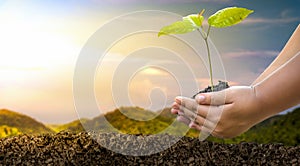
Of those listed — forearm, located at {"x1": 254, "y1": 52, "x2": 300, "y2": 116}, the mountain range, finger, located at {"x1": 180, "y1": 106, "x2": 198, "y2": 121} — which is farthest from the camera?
the mountain range

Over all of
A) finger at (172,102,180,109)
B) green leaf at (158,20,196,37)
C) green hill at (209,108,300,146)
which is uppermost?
green leaf at (158,20,196,37)

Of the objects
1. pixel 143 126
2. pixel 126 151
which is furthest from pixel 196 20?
pixel 143 126

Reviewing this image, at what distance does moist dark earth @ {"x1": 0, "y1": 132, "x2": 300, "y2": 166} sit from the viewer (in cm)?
174

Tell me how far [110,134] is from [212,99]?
1.71ft

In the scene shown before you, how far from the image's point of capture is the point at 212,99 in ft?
5.14

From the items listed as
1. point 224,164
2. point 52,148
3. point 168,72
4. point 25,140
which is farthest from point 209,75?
point 25,140

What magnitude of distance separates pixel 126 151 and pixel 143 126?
0.59 meters

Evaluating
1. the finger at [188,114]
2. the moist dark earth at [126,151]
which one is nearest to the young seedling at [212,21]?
the finger at [188,114]

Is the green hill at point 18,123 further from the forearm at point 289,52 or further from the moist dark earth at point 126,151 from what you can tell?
the forearm at point 289,52

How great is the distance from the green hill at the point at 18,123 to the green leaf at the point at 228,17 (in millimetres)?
1321

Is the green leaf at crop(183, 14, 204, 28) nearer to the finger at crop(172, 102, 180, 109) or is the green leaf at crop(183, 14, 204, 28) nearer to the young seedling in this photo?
the young seedling

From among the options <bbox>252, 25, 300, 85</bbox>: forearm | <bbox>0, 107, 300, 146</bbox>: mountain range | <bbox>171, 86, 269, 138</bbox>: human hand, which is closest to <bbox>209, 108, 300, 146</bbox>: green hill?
<bbox>0, 107, 300, 146</bbox>: mountain range

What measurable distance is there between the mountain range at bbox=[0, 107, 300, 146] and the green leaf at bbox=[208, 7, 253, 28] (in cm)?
43

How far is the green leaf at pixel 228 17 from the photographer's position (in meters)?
1.71
